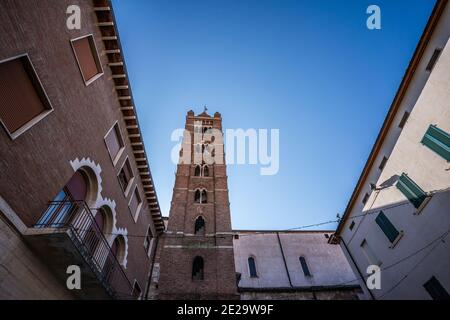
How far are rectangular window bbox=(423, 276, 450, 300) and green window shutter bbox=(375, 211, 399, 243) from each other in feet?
7.40

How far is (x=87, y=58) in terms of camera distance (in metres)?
9.54

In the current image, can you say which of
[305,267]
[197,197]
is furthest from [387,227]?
[197,197]

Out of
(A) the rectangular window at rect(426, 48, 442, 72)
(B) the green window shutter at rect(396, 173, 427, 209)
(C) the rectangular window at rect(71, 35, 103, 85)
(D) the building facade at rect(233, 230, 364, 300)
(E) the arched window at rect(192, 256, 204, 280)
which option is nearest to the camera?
(C) the rectangular window at rect(71, 35, 103, 85)

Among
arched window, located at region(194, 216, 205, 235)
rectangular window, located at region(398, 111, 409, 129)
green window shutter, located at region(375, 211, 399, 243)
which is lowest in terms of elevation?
green window shutter, located at region(375, 211, 399, 243)

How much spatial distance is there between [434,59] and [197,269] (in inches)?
616

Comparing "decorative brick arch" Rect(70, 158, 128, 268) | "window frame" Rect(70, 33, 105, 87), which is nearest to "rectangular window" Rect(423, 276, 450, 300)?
"decorative brick arch" Rect(70, 158, 128, 268)

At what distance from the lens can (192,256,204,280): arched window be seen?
1467 centimetres

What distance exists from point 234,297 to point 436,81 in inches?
537

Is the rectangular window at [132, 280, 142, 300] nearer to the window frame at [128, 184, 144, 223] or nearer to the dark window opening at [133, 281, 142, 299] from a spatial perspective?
the dark window opening at [133, 281, 142, 299]

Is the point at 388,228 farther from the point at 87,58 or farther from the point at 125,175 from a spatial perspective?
the point at 87,58

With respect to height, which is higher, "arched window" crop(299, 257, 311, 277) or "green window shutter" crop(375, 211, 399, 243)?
"arched window" crop(299, 257, 311, 277)

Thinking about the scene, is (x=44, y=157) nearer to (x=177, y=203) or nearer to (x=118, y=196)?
(x=118, y=196)

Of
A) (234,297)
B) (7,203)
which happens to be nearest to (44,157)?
(7,203)

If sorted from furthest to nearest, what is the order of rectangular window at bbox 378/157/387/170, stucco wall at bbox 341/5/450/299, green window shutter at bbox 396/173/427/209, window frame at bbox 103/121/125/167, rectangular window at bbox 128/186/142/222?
rectangular window at bbox 128/186/142/222 → rectangular window at bbox 378/157/387/170 → window frame at bbox 103/121/125/167 → green window shutter at bbox 396/173/427/209 → stucco wall at bbox 341/5/450/299
